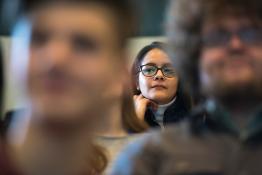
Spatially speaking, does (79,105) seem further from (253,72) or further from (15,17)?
(253,72)

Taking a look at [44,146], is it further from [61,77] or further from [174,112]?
[174,112]

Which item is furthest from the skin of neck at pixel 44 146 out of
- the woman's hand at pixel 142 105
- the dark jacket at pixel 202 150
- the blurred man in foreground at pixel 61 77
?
the woman's hand at pixel 142 105

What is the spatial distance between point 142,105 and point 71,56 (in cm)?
117

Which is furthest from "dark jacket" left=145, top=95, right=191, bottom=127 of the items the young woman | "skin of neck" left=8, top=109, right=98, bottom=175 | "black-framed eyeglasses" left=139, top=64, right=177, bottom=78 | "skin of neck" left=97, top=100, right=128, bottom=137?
"skin of neck" left=8, top=109, right=98, bottom=175

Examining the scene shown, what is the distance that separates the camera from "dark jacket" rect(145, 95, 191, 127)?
75.0 inches

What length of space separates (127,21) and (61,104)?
221 mm

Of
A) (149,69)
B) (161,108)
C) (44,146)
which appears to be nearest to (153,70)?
(149,69)

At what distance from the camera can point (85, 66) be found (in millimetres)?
764

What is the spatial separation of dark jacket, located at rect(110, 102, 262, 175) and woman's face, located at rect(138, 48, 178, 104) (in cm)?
84

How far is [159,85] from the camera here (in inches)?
76.4

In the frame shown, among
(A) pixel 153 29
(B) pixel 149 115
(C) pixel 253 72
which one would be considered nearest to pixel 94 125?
(C) pixel 253 72

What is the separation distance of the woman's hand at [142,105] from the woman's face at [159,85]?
2 centimetres

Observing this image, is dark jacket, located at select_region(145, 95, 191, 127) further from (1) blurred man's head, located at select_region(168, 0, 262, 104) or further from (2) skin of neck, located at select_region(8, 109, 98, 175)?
(2) skin of neck, located at select_region(8, 109, 98, 175)

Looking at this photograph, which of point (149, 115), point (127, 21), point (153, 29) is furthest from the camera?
point (153, 29)
